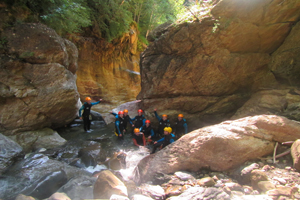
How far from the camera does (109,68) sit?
16.0 metres

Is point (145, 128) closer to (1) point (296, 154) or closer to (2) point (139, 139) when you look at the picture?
(2) point (139, 139)

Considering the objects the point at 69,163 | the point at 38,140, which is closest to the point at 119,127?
the point at 69,163

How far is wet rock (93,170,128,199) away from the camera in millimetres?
3507

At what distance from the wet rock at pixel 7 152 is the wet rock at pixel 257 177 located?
6395 mm

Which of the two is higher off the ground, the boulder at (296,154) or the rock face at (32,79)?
the rock face at (32,79)

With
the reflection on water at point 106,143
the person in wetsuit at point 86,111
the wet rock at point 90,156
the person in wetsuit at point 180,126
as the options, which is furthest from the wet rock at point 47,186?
the person in wetsuit at point 180,126

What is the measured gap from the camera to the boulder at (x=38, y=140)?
647cm

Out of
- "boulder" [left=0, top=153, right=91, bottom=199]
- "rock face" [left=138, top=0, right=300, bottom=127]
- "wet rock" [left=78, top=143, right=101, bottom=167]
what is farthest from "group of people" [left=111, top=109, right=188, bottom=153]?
"boulder" [left=0, top=153, right=91, bottom=199]

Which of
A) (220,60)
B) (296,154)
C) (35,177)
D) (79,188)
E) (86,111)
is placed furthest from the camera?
(86,111)

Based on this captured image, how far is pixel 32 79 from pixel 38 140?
2596 mm

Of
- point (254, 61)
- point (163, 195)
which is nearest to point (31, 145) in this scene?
point (163, 195)

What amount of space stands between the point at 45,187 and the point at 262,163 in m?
5.23

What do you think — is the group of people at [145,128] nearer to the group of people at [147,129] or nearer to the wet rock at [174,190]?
the group of people at [147,129]

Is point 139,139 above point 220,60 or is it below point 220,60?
below
